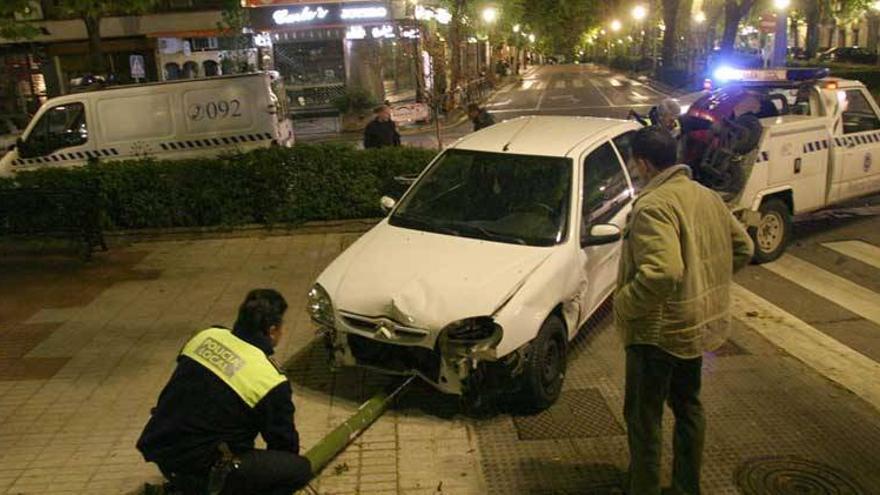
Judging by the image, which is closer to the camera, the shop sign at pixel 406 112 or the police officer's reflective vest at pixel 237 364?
the police officer's reflective vest at pixel 237 364

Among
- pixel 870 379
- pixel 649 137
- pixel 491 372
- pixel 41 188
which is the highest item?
pixel 649 137

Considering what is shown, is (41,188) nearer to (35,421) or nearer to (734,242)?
(35,421)

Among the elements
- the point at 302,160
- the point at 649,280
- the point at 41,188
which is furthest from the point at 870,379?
the point at 41,188

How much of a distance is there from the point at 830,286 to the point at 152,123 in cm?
1016

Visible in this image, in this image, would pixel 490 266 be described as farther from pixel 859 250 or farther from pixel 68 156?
pixel 68 156

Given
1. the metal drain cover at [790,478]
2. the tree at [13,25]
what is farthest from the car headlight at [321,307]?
the tree at [13,25]

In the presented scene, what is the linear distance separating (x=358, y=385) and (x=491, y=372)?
4.23 feet

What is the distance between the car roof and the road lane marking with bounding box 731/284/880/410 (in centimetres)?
203

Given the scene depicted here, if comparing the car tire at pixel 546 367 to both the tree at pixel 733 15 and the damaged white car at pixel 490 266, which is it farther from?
the tree at pixel 733 15

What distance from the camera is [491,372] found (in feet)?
15.7

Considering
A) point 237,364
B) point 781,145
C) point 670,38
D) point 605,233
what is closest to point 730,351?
point 605,233

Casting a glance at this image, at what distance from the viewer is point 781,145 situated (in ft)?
26.2

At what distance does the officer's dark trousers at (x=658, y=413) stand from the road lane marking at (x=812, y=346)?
222 cm

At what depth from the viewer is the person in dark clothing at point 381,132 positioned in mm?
11570
